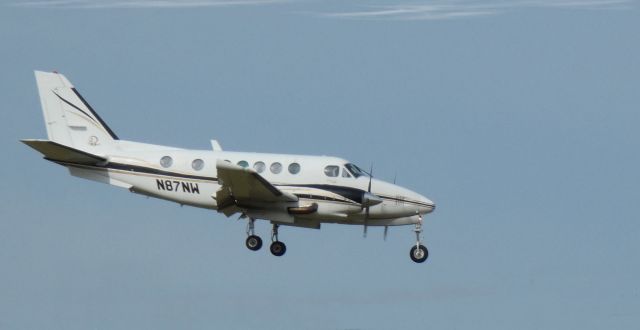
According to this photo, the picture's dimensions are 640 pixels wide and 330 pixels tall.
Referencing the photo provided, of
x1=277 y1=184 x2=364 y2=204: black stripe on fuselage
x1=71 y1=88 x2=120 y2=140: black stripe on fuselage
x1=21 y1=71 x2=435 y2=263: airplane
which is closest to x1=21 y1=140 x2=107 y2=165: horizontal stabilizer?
x1=21 y1=71 x2=435 y2=263: airplane

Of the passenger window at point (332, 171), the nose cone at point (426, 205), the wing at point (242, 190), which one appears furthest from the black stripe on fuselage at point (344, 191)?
the nose cone at point (426, 205)

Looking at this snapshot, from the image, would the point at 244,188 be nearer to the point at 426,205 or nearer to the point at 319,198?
the point at 319,198

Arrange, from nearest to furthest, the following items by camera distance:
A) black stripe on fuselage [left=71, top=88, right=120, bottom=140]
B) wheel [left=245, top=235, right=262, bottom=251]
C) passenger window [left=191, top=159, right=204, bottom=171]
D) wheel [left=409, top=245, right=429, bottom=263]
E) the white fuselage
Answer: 1. the white fuselage
2. passenger window [left=191, top=159, right=204, bottom=171]
3. wheel [left=409, top=245, right=429, bottom=263]
4. wheel [left=245, top=235, right=262, bottom=251]
5. black stripe on fuselage [left=71, top=88, right=120, bottom=140]

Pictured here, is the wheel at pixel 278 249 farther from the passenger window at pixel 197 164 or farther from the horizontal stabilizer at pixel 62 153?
the horizontal stabilizer at pixel 62 153

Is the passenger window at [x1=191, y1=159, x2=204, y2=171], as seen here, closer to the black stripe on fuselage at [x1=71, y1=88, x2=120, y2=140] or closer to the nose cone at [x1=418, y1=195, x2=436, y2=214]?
the black stripe on fuselage at [x1=71, y1=88, x2=120, y2=140]

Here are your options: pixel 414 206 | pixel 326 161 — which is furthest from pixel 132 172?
pixel 414 206

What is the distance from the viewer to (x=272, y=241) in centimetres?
4366

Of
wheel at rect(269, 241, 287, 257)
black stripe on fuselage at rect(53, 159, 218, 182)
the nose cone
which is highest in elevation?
black stripe on fuselage at rect(53, 159, 218, 182)

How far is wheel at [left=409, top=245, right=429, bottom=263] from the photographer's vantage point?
42812mm

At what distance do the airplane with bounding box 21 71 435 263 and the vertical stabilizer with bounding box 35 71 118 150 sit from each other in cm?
132

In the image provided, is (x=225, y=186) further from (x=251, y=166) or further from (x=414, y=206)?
(x=414, y=206)

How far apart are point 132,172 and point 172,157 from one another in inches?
63.1

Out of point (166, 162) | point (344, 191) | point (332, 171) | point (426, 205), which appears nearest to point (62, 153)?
point (166, 162)

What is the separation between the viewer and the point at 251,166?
139ft
